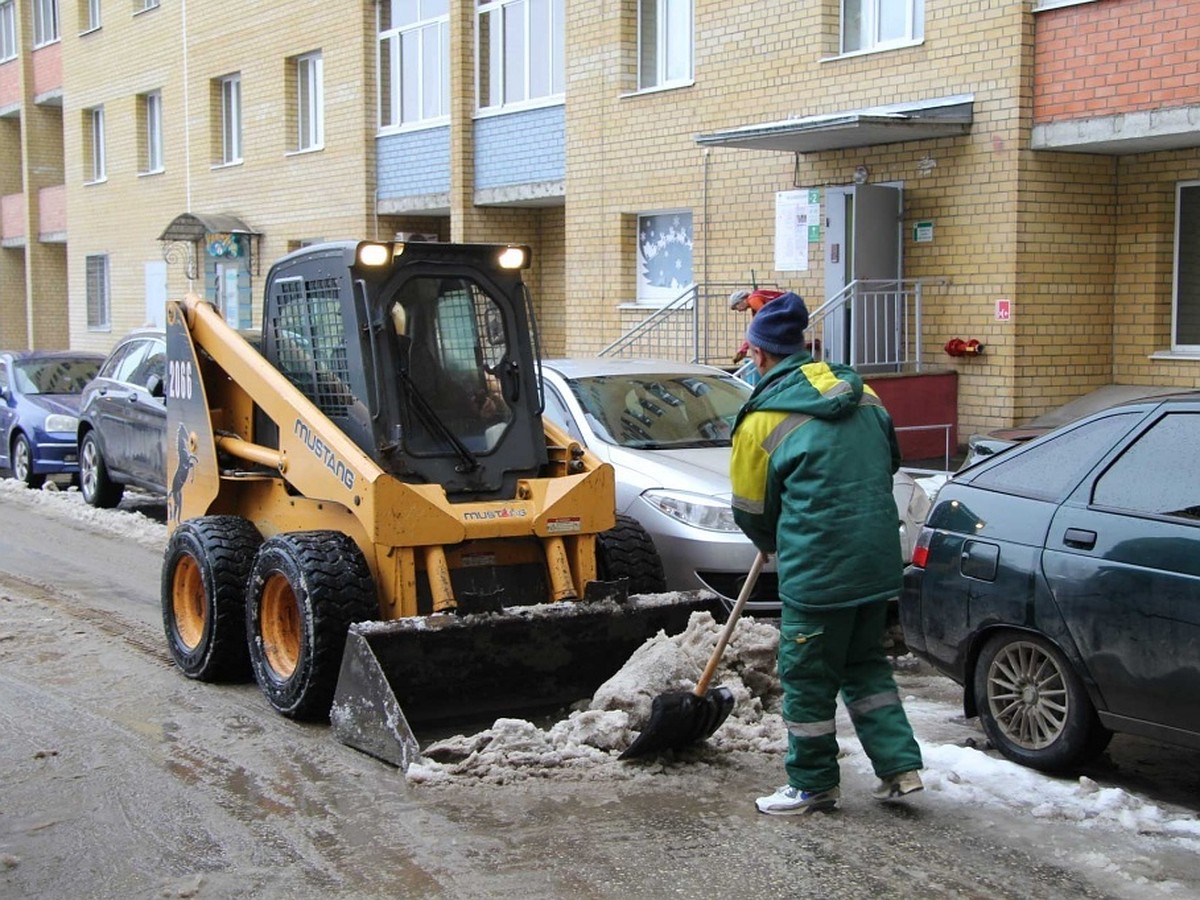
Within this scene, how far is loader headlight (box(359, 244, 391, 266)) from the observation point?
7.07m

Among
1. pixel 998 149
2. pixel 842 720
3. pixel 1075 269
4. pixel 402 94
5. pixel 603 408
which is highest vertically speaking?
pixel 402 94

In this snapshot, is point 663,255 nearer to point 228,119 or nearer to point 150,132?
point 228,119

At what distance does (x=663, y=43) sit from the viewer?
1822 centimetres

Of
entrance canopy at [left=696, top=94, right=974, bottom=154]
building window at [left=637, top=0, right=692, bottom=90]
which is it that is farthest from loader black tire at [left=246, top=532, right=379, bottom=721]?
building window at [left=637, top=0, right=692, bottom=90]

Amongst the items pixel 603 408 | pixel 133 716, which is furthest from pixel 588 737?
pixel 603 408

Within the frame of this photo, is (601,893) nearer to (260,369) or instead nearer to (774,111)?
(260,369)

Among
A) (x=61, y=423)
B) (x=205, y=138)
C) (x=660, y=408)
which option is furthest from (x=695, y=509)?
(x=205, y=138)

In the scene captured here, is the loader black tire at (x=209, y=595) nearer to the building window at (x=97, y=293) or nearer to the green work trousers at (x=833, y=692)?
the green work trousers at (x=833, y=692)

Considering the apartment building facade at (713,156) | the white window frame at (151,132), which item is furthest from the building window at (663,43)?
the white window frame at (151,132)

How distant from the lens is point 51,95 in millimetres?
34656

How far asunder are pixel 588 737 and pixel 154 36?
86.9ft

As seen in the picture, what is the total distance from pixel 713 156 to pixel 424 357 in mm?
10389

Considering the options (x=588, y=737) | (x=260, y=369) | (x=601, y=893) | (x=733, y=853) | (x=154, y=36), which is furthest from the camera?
(x=154, y=36)

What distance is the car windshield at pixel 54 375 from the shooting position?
53.6ft
